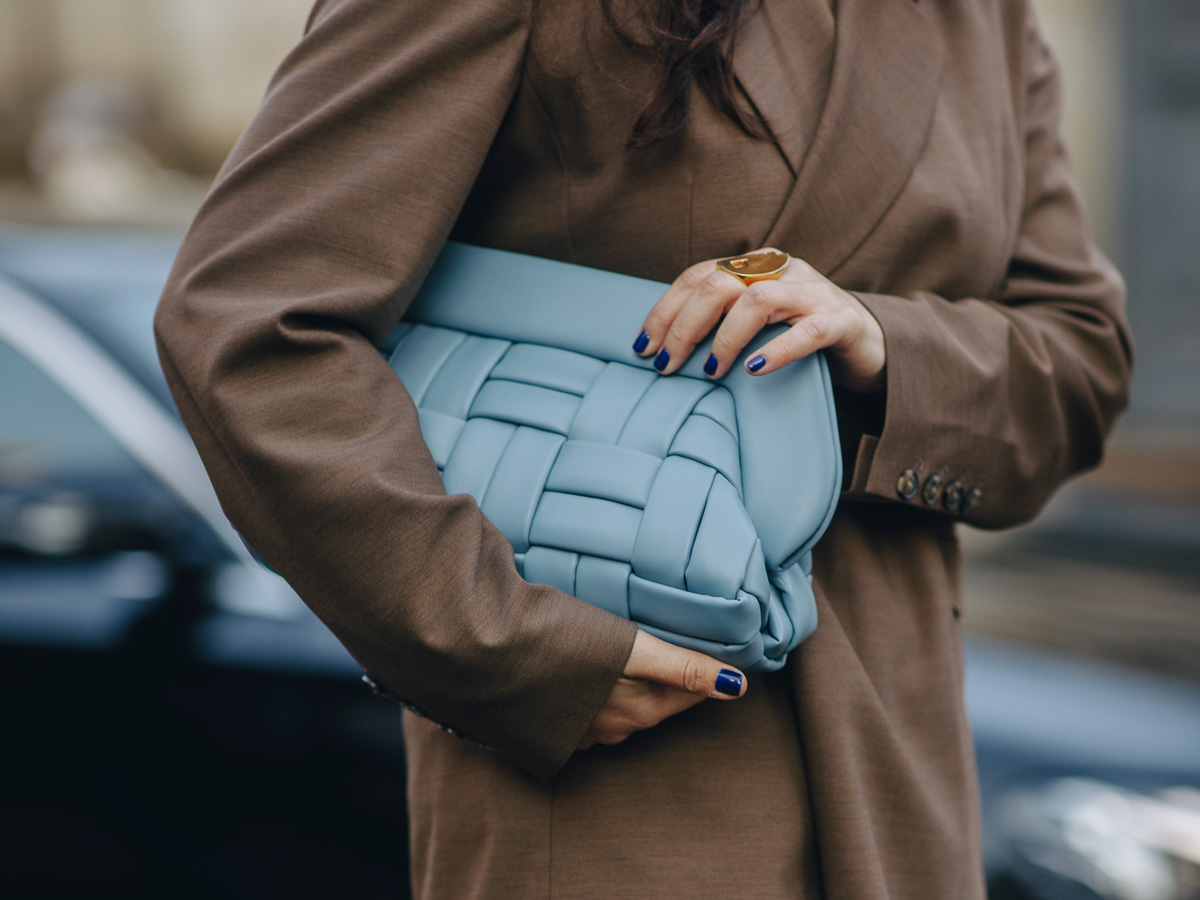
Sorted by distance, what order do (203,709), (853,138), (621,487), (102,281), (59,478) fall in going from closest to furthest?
(621,487)
(853,138)
(203,709)
(59,478)
(102,281)

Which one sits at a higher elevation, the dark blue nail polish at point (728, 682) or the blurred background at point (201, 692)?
the dark blue nail polish at point (728, 682)

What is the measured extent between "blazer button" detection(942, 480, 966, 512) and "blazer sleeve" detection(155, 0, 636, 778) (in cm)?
39

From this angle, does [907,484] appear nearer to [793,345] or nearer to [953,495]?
[953,495]

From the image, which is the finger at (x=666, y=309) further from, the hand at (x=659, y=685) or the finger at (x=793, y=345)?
the hand at (x=659, y=685)

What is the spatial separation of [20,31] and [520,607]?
11368 mm

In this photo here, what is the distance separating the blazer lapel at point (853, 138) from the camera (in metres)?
1.04

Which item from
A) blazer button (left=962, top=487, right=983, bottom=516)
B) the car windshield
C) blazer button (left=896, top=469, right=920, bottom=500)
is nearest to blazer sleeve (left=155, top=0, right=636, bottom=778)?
blazer button (left=896, top=469, right=920, bottom=500)

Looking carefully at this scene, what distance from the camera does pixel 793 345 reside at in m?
0.95

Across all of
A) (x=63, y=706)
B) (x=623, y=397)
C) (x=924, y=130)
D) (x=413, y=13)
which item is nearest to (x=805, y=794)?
(x=623, y=397)

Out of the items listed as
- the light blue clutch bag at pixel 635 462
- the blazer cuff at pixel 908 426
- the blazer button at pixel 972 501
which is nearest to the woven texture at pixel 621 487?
the light blue clutch bag at pixel 635 462

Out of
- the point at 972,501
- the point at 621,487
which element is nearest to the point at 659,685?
the point at 621,487

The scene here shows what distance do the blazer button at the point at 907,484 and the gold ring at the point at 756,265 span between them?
239 mm

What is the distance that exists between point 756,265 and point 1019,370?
1.17 ft

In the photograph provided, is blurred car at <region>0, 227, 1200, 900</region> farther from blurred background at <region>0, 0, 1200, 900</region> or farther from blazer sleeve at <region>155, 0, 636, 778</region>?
blazer sleeve at <region>155, 0, 636, 778</region>
